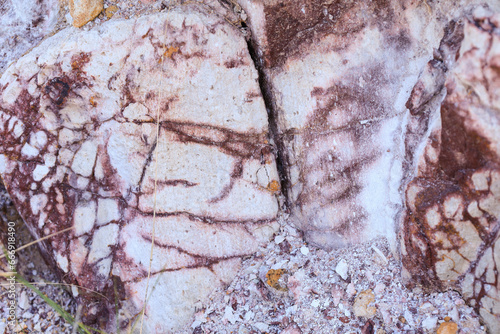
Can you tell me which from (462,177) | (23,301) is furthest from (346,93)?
(23,301)

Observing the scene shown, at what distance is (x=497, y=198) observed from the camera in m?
1.16

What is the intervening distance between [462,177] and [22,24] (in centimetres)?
196

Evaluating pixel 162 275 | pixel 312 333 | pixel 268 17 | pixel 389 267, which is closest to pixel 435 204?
pixel 389 267

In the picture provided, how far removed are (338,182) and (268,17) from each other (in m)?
0.73

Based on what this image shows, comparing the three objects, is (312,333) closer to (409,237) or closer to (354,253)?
(354,253)

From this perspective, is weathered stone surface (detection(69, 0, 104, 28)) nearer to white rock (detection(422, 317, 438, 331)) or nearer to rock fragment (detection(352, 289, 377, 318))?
rock fragment (detection(352, 289, 377, 318))

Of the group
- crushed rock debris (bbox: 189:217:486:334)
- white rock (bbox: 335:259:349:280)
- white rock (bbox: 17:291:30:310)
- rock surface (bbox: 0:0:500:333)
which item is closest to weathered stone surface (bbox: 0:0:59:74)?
rock surface (bbox: 0:0:500:333)

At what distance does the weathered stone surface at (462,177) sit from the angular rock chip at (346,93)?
0.10 meters

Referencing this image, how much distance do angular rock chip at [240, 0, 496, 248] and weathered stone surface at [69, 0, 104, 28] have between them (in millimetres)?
609

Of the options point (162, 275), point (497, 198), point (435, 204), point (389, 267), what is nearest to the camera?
point (497, 198)

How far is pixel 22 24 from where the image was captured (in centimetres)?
175

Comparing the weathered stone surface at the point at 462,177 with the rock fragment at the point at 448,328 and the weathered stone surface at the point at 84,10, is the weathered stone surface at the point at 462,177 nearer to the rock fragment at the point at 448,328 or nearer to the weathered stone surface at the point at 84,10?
the rock fragment at the point at 448,328

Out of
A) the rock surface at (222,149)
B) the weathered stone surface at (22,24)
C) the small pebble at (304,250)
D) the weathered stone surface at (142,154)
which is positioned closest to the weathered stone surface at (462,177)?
the rock surface at (222,149)

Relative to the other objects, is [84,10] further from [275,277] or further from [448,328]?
[448,328]
